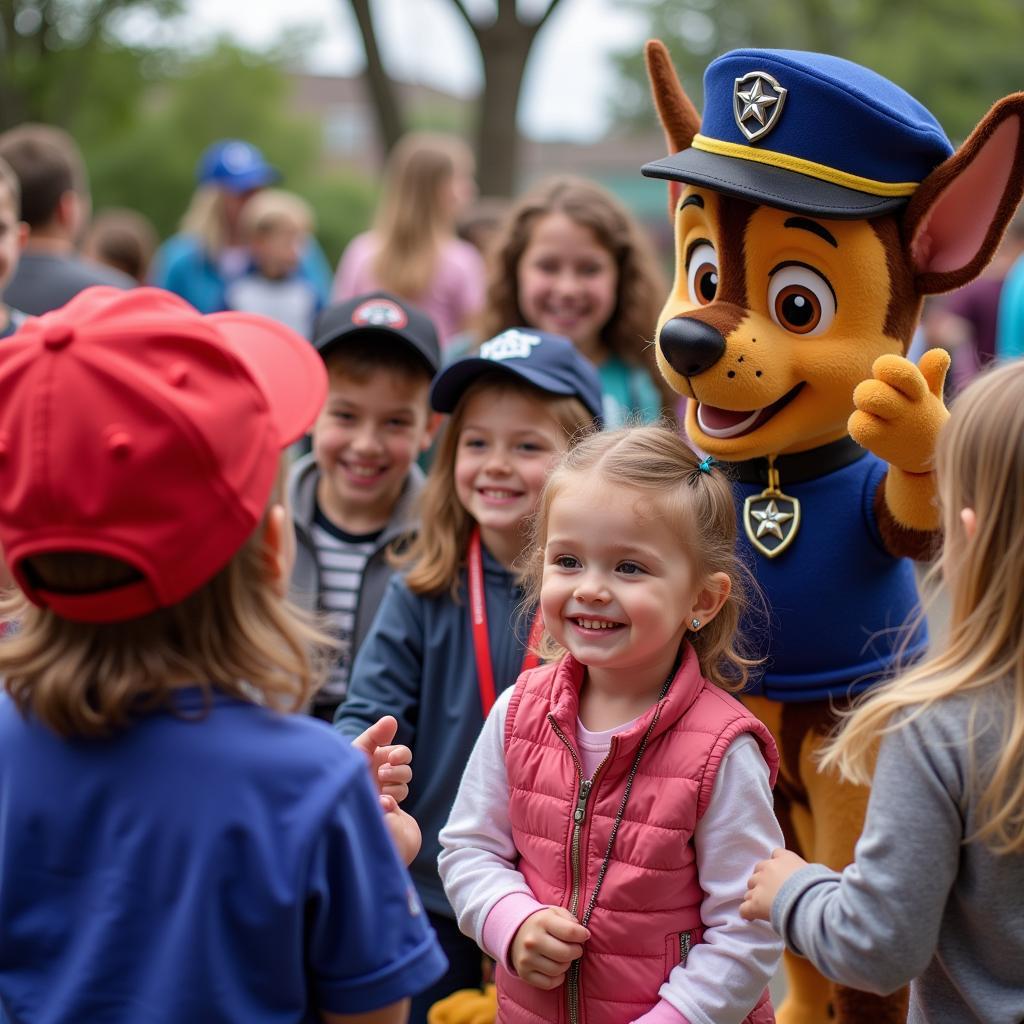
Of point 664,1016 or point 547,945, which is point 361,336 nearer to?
point 547,945

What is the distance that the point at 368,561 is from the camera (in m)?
3.44

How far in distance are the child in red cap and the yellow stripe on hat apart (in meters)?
1.37

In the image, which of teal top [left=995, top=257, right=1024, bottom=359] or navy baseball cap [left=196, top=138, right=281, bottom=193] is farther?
navy baseball cap [left=196, top=138, right=281, bottom=193]

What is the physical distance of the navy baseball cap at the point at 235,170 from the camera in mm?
7973

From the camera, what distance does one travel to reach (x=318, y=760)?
1774 millimetres

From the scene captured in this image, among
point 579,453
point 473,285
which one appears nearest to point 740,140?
point 579,453

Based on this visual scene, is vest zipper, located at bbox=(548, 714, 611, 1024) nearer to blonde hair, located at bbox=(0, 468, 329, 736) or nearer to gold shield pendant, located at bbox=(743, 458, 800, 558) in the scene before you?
blonde hair, located at bbox=(0, 468, 329, 736)

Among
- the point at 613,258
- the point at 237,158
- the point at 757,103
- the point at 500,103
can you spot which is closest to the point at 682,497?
the point at 757,103

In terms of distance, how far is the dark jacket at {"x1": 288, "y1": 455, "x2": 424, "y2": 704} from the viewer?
3.38 metres

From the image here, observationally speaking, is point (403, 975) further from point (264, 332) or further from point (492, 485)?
point (492, 485)

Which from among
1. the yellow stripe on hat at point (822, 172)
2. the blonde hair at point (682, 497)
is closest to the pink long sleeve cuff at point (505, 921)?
the blonde hair at point (682, 497)

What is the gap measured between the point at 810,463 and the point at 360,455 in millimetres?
1130

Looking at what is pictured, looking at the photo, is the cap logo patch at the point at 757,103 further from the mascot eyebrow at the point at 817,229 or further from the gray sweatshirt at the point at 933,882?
the gray sweatshirt at the point at 933,882

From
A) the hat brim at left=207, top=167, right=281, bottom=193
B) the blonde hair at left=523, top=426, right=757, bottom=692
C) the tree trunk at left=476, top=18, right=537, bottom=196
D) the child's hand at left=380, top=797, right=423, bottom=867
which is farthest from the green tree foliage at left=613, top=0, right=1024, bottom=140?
the child's hand at left=380, top=797, right=423, bottom=867
